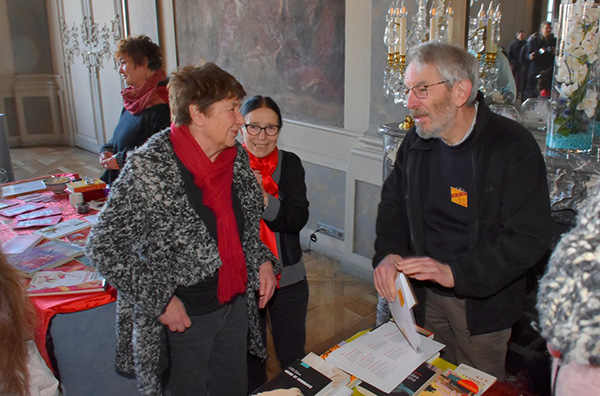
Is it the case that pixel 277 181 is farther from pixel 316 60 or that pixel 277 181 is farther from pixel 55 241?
pixel 316 60

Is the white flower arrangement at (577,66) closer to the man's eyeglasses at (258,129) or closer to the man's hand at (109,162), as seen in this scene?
the man's eyeglasses at (258,129)

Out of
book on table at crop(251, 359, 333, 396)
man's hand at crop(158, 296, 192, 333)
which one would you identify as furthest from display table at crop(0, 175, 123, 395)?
book on table at crop(251, 359, 333, 396)

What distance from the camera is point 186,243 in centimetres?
186

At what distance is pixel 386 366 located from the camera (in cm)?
158

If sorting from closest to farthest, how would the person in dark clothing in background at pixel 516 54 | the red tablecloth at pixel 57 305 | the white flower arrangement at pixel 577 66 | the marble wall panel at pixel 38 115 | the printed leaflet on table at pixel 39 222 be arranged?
the red tablecloth at pixel 57 305 < the white flower arrangement at pixel 577 66 < the printed leaflet on table at pixel 39 222 < the person in dark clothing in background at pixel 516 54 < the marble wall panel at pixel 38 115

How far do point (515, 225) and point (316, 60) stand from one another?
3059 mm

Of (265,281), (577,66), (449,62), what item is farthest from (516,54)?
(265,281)

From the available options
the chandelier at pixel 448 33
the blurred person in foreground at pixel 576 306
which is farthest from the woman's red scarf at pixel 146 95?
the blurred person in foreground at pixel 576 306

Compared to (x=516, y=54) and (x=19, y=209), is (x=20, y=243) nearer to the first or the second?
(x=19, y=209)

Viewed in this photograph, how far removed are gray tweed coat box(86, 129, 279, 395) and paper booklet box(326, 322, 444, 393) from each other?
58cm

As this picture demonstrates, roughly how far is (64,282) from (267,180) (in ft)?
3.30

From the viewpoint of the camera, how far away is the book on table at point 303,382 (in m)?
1.49

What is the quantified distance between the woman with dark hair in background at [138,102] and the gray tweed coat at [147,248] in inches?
61.9

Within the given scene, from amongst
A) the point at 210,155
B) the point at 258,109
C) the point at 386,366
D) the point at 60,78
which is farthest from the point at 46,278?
the point at 60,78
